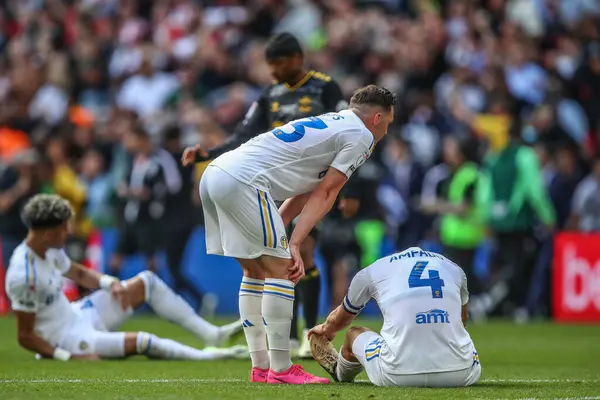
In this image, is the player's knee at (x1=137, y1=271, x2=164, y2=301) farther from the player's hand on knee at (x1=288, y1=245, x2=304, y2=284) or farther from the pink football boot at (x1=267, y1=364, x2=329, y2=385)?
the player's hand on knee at (x1=288, y1=245, x2=304, y2=284)

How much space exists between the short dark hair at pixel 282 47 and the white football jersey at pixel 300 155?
2.43m

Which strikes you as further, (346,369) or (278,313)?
(346,369)

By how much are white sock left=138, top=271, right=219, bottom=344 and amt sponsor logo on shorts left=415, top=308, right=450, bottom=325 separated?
392 cm

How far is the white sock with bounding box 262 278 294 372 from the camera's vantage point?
7.74 metres

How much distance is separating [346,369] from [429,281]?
1.01 m

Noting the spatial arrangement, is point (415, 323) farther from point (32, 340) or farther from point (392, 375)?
point (32, 340)

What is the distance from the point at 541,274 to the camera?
18.2 m

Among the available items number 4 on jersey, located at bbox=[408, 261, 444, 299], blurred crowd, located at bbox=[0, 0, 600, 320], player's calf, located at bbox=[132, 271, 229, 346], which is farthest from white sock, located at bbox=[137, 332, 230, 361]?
blurred crowd, located at bbox=[0, 0, 600, 320]

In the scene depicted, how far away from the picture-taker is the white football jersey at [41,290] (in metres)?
10.1

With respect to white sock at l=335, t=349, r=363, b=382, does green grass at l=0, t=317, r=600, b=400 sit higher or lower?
lower

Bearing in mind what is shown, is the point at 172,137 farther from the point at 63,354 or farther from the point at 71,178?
the point at 63,354

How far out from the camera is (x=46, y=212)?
9.95m

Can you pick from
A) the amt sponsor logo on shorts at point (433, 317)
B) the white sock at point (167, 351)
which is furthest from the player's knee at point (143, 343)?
the amt sponsor logo on shorts at point (433, 317)

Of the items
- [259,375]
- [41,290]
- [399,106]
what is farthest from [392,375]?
[399,106]
